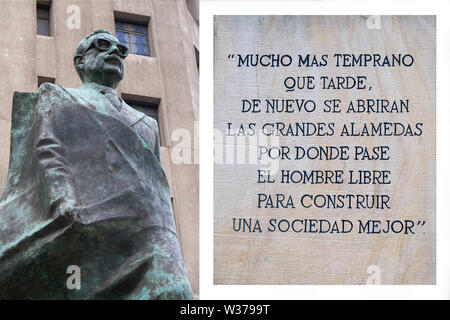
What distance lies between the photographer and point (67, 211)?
9828mm

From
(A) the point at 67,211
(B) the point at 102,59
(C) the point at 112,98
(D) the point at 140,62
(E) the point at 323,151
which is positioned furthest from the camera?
(D) the point at 140,62

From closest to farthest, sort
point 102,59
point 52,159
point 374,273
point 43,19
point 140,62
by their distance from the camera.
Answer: point 52,159
point 102,59
point 374,273
point 43,19
point 140,62

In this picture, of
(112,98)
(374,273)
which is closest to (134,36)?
(374,273)

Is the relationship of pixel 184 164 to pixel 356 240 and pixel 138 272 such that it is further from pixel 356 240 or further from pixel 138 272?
pixel 138 272

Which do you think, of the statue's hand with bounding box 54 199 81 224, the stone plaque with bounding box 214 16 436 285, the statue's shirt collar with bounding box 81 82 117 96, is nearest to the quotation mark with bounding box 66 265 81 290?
the statue's hand with bounding box 54 199 81 224

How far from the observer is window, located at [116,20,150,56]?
29.7 meters

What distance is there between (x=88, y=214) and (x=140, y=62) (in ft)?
63.7

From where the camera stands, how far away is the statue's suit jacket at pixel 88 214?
9.88 m

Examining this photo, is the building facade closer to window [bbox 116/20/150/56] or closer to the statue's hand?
window [bbox 116/20/150/56]

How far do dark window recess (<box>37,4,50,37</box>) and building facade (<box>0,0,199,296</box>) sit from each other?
2 centimetres

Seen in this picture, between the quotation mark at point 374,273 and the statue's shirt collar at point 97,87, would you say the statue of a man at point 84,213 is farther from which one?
the quotation mark at point 374,273

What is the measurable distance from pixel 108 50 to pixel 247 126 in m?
3.03

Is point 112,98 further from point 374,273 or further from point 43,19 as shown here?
point 43,19

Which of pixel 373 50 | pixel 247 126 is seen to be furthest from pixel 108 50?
pixel 373 50
